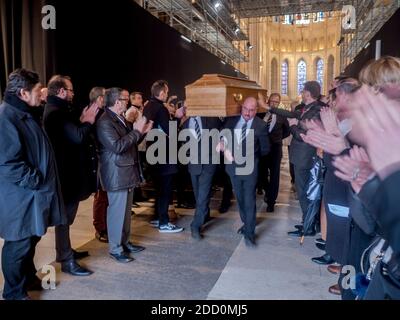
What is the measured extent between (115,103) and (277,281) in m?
1.95

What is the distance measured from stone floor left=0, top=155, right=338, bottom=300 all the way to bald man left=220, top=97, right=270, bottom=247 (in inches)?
12.8

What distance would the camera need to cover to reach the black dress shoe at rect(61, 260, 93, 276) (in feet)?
9.75

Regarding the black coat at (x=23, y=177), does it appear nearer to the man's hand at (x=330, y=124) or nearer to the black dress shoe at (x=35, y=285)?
the black dress shoe at (x=35, y=285)

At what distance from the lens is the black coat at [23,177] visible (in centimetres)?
232

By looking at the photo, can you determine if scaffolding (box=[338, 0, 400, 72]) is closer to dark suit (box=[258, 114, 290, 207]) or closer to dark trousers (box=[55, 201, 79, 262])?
dark suit (box=[258, 114, 290, 207])

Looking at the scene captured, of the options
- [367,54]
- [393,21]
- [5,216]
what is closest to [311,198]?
[5,216]

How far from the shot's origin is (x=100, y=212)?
3.83 metres

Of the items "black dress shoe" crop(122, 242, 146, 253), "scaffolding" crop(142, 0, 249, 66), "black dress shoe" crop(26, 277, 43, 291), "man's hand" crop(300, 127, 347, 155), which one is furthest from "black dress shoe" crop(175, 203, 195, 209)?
"scaffolding" crop(142, 0, 249, 66)

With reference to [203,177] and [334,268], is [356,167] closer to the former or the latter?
[334,268]

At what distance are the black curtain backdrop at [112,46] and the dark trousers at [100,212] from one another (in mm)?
1200

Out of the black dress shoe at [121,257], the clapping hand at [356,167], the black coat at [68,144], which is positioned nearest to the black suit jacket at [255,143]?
the black dress shoe at [121,257]

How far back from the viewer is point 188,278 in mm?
2936

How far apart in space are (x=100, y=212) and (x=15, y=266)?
4.63 feet
